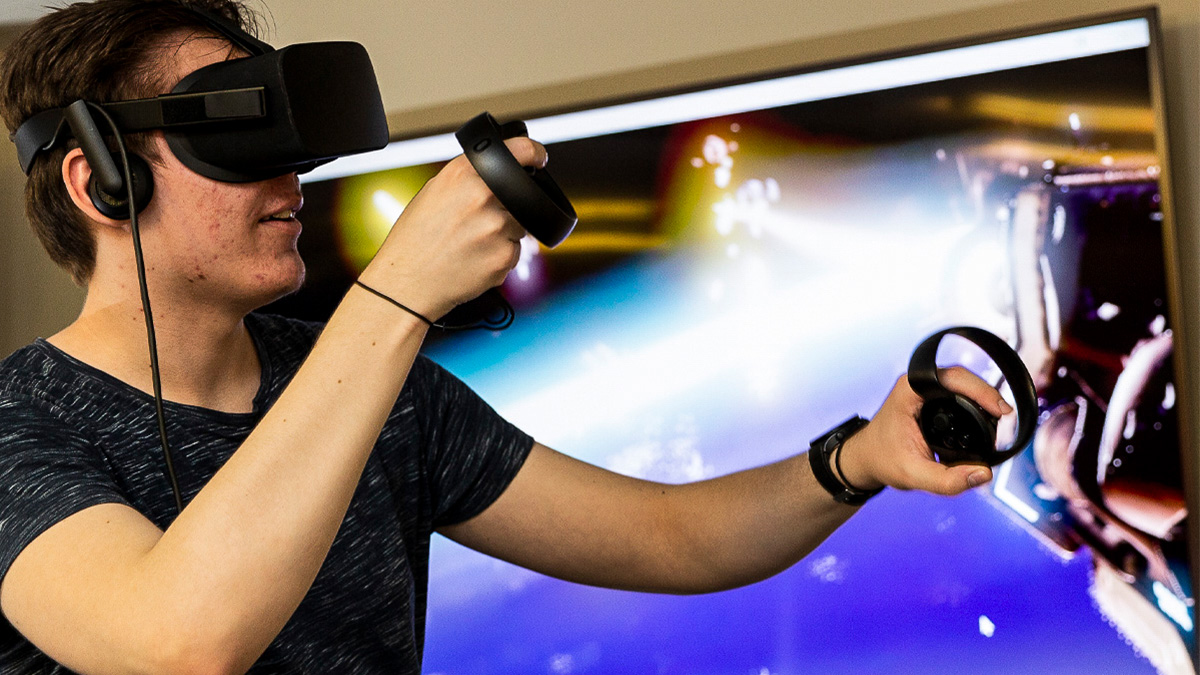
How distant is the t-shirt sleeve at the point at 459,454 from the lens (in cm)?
112

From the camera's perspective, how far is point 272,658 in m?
0.91

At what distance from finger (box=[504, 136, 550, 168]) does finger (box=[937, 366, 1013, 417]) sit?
1.25 feet

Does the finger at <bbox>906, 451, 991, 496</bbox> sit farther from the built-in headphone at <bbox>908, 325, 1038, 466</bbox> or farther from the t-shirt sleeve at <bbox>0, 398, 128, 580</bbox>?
the t-shirt sleeve at <bbox>0, 398, 128, 580</bbox>

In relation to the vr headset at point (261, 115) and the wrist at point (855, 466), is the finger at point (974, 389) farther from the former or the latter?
the vr headset at point (261, 115)

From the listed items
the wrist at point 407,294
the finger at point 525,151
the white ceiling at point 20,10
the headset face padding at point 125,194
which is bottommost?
the wrist at point 407,294

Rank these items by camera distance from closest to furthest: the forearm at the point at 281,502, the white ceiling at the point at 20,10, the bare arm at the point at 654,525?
the forearm at the point at 281,502 → the bare arm at the point at 654,525 → the white ceiling at the point at 20,10

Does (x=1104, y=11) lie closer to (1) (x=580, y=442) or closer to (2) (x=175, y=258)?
(1) (x=580, y=442)

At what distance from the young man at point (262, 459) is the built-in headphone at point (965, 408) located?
17 millimetres

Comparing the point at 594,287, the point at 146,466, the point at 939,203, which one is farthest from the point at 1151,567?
the point at 146,466

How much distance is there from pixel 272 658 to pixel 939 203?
0.98 metres

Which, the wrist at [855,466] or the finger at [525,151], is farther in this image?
the wrist at [855,466]

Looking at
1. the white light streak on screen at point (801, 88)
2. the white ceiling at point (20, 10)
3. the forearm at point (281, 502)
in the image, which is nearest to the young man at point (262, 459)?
the forearm at point (281, 502)

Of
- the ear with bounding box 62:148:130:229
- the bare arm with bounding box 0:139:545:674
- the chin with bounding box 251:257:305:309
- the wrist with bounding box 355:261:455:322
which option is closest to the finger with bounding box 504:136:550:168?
the bare arm with bounding box 0:139:545:674

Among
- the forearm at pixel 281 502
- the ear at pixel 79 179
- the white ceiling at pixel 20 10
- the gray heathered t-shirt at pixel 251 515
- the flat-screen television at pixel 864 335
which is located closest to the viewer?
the forearm at pixel 281 502
